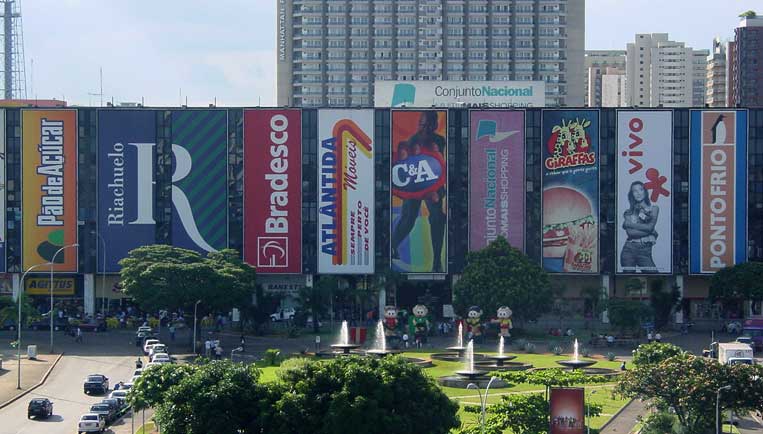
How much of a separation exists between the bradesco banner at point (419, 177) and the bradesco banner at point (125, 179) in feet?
92.8

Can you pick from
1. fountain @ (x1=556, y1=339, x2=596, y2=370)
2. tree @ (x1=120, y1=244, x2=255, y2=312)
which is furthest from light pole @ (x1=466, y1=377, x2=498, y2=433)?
tree @ (x1=120, y1=244, x2=255, y2=312)

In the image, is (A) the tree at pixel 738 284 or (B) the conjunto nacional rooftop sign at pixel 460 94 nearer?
(A) the tree at pixel 738 284

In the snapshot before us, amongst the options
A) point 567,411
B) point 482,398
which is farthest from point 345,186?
point 567,411

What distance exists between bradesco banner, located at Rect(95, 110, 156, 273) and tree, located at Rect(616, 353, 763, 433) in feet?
292

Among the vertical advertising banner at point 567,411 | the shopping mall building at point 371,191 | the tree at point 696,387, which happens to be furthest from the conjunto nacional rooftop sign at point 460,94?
the vertical advertising banner at point 567,411

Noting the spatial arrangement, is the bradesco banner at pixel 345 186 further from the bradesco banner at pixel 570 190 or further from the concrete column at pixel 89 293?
the concrete column at pixel 89 293

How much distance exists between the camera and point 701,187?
518ft

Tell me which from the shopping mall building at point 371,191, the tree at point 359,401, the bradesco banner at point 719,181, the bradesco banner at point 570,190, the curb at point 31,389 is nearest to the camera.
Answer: the tree at point 359,401

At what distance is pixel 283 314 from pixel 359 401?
9010 centimetres

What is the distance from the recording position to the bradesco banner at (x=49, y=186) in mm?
158750

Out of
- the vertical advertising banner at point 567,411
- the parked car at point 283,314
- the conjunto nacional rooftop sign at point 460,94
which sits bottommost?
the parked car at point 283,314

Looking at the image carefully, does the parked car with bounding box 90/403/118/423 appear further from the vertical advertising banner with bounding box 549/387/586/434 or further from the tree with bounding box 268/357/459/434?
the vertical advertising banner with bounding box 549/387/586/434

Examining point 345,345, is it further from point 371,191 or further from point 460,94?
point 460,94

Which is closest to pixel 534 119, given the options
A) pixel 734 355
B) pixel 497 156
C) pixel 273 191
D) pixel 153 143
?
pixel 497 156
